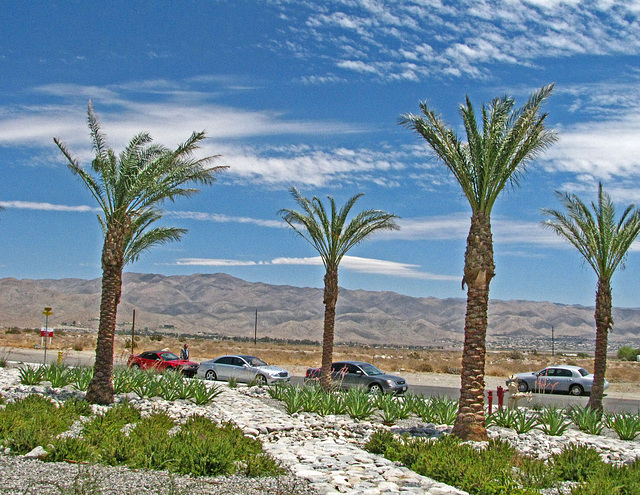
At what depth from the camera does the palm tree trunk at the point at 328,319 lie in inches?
814

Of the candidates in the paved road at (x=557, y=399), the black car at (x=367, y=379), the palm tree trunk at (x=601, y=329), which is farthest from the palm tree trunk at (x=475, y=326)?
the paved road at (x=557, y=399)

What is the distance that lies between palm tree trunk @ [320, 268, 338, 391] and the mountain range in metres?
90.6

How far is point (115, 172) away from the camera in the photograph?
16.5 m

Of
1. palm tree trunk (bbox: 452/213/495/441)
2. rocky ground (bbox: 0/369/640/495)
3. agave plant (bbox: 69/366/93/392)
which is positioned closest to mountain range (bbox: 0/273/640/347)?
agave plant (bbox: 69/366/93/392)

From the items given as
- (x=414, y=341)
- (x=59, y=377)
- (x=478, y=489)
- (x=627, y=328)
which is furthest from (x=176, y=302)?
(x=478, y=489)

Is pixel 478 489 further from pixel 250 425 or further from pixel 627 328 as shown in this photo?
pixel 627 328

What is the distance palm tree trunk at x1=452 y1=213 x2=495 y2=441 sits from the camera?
500 inches

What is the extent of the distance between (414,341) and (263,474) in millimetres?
128319

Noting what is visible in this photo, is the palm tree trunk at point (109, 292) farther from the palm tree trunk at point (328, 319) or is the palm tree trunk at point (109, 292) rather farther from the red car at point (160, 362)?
the red car at point (160, 362)

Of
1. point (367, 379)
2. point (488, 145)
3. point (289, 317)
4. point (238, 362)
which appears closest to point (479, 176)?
point (488, 145)

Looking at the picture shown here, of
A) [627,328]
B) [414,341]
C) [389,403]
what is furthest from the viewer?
[627,328]

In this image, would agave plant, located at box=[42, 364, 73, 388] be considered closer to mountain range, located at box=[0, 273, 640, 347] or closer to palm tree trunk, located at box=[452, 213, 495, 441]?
palm tree trunk, located at box=[452, 213, 495, 441]

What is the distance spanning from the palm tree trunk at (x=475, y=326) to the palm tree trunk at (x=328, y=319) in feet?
26.8

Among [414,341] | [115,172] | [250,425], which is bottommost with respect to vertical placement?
[414,341]
